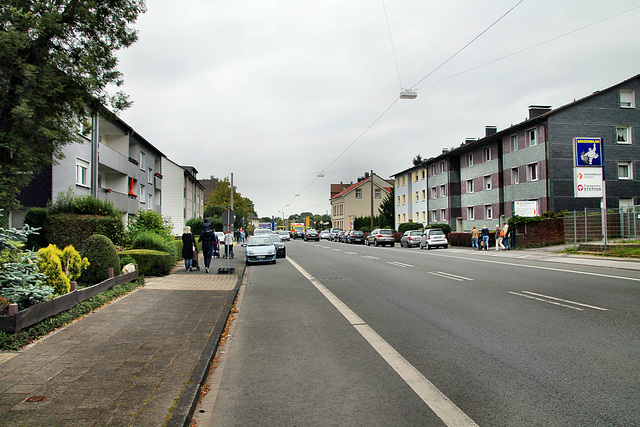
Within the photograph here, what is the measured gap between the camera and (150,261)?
14.4 m

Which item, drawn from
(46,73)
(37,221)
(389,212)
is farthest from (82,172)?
(389,212)

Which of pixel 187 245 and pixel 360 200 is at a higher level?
pixel 360 200

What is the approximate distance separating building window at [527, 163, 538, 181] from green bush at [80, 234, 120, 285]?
3124 cm

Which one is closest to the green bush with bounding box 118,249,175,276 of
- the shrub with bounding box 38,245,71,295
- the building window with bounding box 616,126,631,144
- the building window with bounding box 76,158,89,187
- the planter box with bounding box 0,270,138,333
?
the planter box with bounding box 0,270,138,333

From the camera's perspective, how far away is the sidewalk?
12.1ft

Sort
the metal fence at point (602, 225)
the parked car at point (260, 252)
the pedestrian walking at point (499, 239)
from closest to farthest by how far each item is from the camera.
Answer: the parked car at point (260, 252)
the metal fence at point (602, 225)
the pedestrian walking at point (499, 239)

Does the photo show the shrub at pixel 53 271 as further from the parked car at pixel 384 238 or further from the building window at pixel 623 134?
the parked car at pixel 384 238

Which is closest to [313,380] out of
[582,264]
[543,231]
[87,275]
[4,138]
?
[4,138]

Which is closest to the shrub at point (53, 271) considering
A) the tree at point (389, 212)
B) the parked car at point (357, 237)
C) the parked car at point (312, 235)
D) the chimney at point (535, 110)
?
the chimney at point (535, 110)

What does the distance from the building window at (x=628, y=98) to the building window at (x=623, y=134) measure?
167 centimetres

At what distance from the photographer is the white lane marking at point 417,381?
368cm

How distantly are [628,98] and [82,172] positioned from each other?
3711 cm

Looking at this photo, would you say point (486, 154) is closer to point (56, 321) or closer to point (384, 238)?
point (384, 238)

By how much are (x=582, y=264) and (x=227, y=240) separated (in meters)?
16.2
